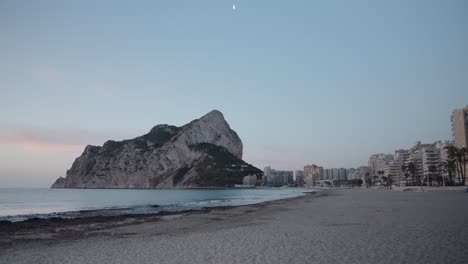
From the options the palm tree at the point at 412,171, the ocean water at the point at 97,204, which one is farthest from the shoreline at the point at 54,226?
the palm tree at the point at 412,171

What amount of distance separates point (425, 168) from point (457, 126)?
41.5m

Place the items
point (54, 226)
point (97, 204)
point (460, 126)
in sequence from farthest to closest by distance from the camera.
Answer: point (460, 126) < point (97, 204) < point (54, 226)

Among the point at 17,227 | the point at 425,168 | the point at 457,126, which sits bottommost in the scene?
the point at 17,227

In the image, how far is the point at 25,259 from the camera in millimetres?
12492

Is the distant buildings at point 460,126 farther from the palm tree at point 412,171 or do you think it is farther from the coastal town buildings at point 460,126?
the palm tree at point 412,171

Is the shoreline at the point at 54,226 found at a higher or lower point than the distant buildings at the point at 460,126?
lower

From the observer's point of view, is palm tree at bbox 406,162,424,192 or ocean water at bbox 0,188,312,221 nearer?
ocean water at bbox 0,188,312,221

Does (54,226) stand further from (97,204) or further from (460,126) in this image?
(460,126)

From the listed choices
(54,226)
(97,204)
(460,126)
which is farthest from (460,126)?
(54,226)

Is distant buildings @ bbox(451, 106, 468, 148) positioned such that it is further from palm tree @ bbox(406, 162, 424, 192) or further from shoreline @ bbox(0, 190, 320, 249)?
shoreline @ bbox(0, 190, 320, 249)

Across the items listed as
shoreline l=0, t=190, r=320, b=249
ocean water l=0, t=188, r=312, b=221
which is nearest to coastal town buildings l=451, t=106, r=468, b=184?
ocean water l=0, t=188, r=312, b=221

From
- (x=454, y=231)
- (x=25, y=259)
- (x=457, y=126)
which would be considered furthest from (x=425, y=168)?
(x=25, y=259)

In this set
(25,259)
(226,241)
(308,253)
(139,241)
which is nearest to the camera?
(308,253)

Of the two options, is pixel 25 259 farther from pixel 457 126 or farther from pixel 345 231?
pixel 457 126
